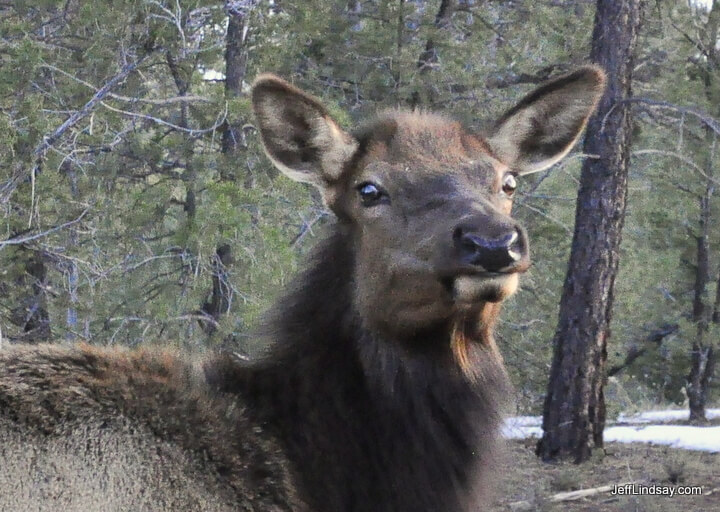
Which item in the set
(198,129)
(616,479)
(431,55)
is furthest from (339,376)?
(431,55)

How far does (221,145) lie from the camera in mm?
10445

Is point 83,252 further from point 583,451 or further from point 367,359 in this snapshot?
point 367,359

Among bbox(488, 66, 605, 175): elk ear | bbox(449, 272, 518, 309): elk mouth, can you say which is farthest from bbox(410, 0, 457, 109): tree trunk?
bbox(449, 272, 518, 309): elk mouth

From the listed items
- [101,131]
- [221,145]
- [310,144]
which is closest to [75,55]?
[101,131]

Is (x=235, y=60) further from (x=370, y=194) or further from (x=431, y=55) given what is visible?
(x=370, y=194)

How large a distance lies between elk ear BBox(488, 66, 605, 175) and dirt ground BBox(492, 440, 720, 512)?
3.39 meters

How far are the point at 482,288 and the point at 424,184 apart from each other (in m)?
0.67

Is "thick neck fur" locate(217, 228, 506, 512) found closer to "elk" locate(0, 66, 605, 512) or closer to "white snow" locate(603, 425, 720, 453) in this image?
"elk" locate(0, 66, 605, 512)

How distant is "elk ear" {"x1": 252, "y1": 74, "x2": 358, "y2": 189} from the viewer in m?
4.21

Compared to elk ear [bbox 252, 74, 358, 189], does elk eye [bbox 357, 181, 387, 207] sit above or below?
below

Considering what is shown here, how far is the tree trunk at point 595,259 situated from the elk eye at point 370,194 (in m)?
6.11

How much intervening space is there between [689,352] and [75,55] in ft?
39.2

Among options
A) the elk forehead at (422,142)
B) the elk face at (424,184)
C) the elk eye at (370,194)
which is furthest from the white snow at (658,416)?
the elk eye at (370,194)

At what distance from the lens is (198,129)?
1044 centimetres
